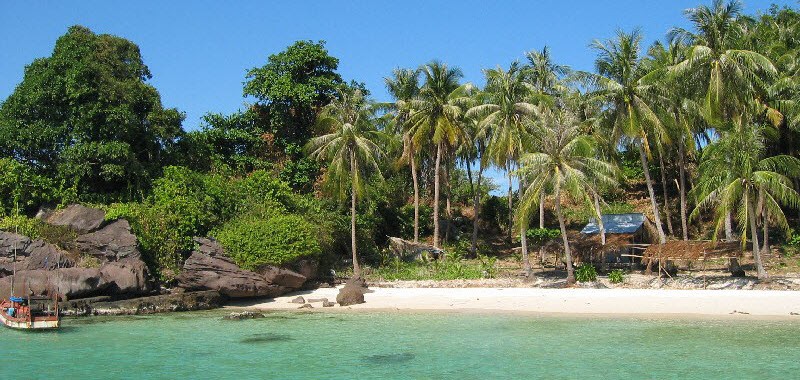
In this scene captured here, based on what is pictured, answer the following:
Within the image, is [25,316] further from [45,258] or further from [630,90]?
[630,90]

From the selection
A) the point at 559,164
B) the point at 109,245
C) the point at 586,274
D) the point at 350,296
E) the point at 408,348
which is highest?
the point at 559,164

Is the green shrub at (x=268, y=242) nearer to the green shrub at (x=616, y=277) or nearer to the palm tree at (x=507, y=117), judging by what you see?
the palm tree at (x=507, y=117)

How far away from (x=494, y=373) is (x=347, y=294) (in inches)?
501

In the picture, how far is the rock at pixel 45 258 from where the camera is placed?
2719 centimetres

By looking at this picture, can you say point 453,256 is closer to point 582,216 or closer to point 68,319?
point 582,216

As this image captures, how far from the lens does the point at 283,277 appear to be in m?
30.2

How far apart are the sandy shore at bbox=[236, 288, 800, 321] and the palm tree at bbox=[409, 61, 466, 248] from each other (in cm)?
979

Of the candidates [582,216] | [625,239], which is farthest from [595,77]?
[582,216]

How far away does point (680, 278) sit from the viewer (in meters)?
29.5

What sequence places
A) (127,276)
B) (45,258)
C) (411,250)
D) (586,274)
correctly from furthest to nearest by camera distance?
(411,250)
(586,274)
(127,276)
(45,258)

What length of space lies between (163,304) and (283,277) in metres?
5.18

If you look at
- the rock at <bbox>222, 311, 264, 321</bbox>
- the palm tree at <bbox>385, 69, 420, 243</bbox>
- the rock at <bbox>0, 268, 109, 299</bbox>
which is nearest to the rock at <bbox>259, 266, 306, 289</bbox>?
the rock at <bbox>222, 311, 264, 321</bbox>

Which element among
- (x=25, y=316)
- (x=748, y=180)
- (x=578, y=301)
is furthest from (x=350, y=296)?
(x=748, y=180)

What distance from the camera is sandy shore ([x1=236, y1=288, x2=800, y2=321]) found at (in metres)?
24.8
